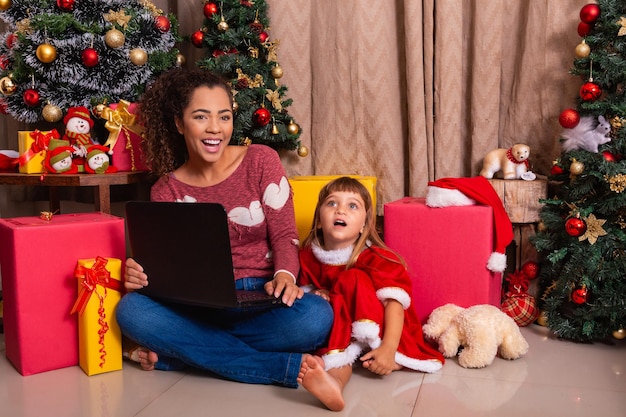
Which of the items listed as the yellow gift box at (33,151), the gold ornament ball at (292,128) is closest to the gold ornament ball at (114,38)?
the yellow gift box at (33,151)

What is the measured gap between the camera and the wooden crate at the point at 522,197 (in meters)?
2.00

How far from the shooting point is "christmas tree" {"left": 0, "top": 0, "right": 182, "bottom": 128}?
209cm

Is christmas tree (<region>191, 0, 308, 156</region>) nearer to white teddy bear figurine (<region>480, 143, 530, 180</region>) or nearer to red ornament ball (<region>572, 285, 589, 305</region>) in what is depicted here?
white teddy bear figurine (<region>480, 143, 530, 180</region>)

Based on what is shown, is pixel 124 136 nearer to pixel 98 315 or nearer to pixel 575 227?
pixel 98 315

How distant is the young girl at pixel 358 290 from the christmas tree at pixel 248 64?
53 cm

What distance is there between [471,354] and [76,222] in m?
1.11

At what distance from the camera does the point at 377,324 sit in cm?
160

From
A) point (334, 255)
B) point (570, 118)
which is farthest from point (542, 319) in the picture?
point (334, 255)

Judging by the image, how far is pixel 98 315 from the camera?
1.68 m

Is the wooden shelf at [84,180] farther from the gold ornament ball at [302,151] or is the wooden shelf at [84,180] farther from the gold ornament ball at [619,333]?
the gold ornament ball at [619,333]

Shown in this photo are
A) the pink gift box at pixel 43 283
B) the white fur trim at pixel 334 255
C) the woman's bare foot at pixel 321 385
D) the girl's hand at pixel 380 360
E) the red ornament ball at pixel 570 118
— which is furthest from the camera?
the red ornament ball at pixel 570 118

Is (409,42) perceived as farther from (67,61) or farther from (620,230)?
(67,61)

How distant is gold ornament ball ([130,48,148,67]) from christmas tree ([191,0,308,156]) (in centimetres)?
19

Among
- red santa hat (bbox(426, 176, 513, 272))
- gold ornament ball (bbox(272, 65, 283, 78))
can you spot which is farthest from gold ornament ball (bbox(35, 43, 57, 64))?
red santa hat (bbox(426, 176, 513, 272))
